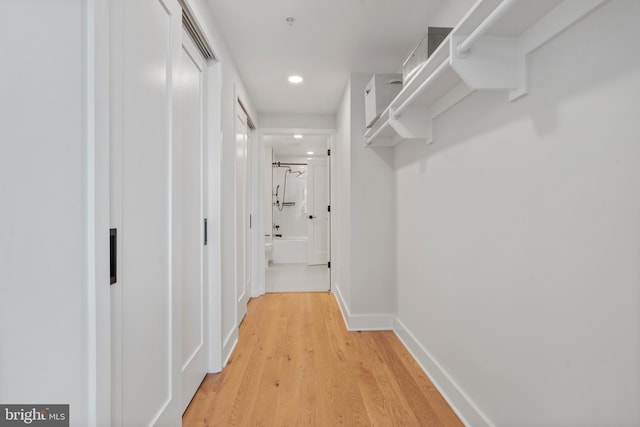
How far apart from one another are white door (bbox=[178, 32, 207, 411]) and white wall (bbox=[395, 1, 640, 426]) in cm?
146

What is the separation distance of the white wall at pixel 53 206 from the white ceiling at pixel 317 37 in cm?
143

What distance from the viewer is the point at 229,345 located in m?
2.36

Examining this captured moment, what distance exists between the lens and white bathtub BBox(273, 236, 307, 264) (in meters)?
6.56

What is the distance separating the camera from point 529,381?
3.74 feet

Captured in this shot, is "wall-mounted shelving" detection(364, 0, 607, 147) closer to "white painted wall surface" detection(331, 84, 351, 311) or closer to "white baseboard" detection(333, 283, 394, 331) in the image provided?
"white painted wall surface" detection(331, 84, 351, 311)

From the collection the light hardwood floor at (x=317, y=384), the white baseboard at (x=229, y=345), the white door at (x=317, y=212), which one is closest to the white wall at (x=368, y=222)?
the light hardwood floor at (x=317, y=384)

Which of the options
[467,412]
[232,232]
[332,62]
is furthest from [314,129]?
[467,412]

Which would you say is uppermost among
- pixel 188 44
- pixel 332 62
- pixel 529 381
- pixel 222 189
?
pixel 332 62

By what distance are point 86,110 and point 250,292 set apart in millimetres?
3372

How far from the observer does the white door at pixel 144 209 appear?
0.96 m

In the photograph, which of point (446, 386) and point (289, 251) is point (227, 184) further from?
point (289, 251)

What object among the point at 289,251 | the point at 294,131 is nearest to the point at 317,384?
the point at 294,131

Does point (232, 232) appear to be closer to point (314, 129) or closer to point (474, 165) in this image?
point (474, 165)

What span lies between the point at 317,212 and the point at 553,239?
17.1 feet
